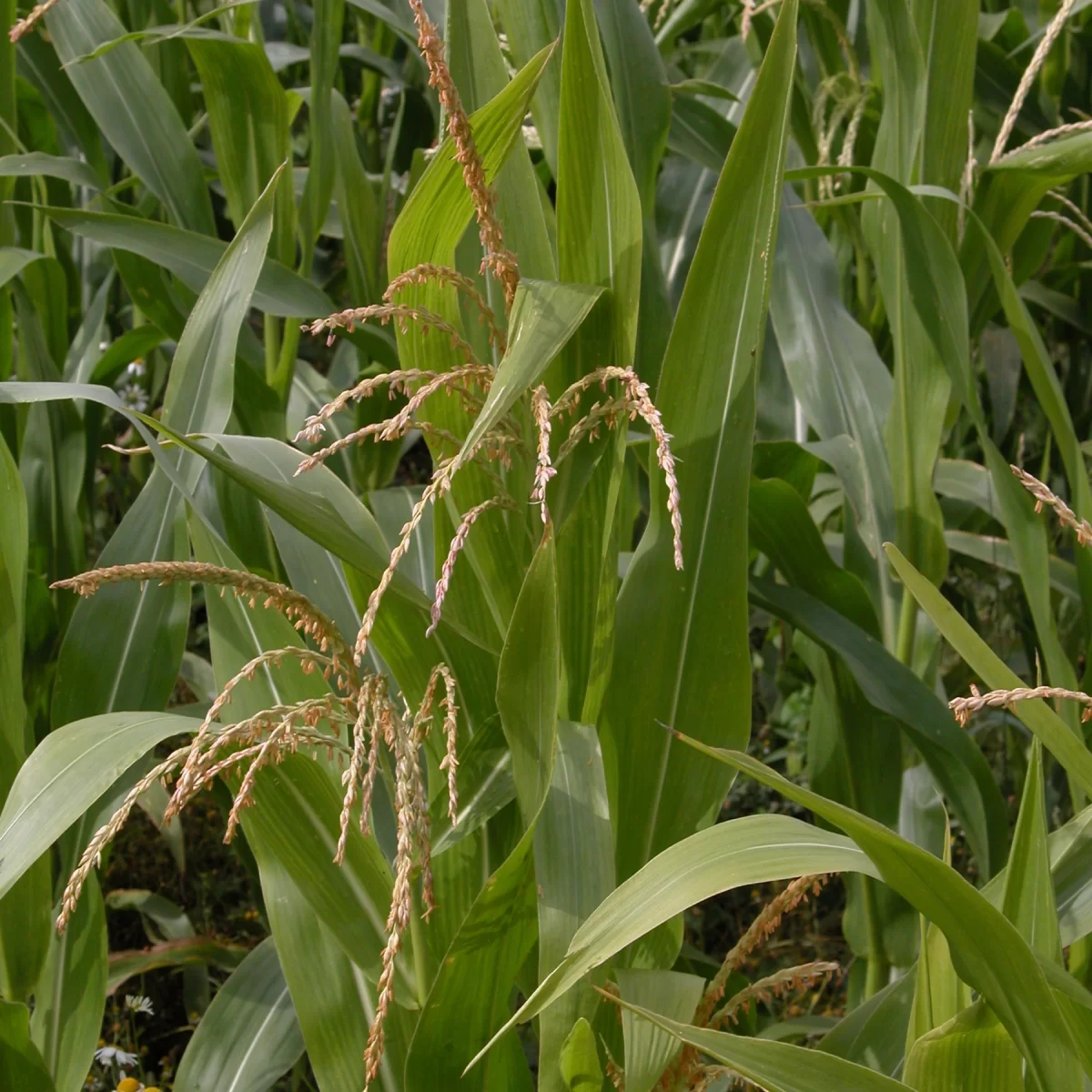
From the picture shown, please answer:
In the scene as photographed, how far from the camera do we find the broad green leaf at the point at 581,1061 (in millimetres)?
609

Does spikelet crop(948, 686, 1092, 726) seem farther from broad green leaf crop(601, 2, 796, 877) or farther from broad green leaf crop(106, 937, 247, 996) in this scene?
broad green leaf crop(106, 937, 247, 996)

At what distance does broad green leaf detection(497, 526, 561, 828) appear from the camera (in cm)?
57

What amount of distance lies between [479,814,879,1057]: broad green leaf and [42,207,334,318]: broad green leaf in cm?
64

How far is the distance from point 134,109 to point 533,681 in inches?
32.0

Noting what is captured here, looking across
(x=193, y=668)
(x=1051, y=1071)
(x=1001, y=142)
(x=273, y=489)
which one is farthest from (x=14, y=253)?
(x=1051, y=1071)

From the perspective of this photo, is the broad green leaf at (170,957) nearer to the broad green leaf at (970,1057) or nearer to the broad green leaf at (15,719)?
the broad green leaf at (15,719)

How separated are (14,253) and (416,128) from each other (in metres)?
0.73

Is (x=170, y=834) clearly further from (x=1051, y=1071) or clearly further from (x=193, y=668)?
(x=1051, y=1071)

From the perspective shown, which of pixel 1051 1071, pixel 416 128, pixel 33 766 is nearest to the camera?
pixel 1051 1071

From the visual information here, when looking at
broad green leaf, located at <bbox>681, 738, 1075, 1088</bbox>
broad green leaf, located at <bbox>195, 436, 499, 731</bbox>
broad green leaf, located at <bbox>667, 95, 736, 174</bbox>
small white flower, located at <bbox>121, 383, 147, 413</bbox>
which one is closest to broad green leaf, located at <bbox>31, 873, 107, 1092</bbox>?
broad green leaf, located at <bbox>195, 436, 499, 731</bbox>

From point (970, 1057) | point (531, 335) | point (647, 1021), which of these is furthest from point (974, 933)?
point (531, 335)

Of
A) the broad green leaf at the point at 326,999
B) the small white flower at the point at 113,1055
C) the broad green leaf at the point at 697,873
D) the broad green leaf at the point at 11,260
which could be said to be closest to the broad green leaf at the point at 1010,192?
the broad green leaf at the point at 697,873

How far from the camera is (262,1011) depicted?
37.3 inches

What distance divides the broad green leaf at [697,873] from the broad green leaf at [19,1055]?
43 centimetres
